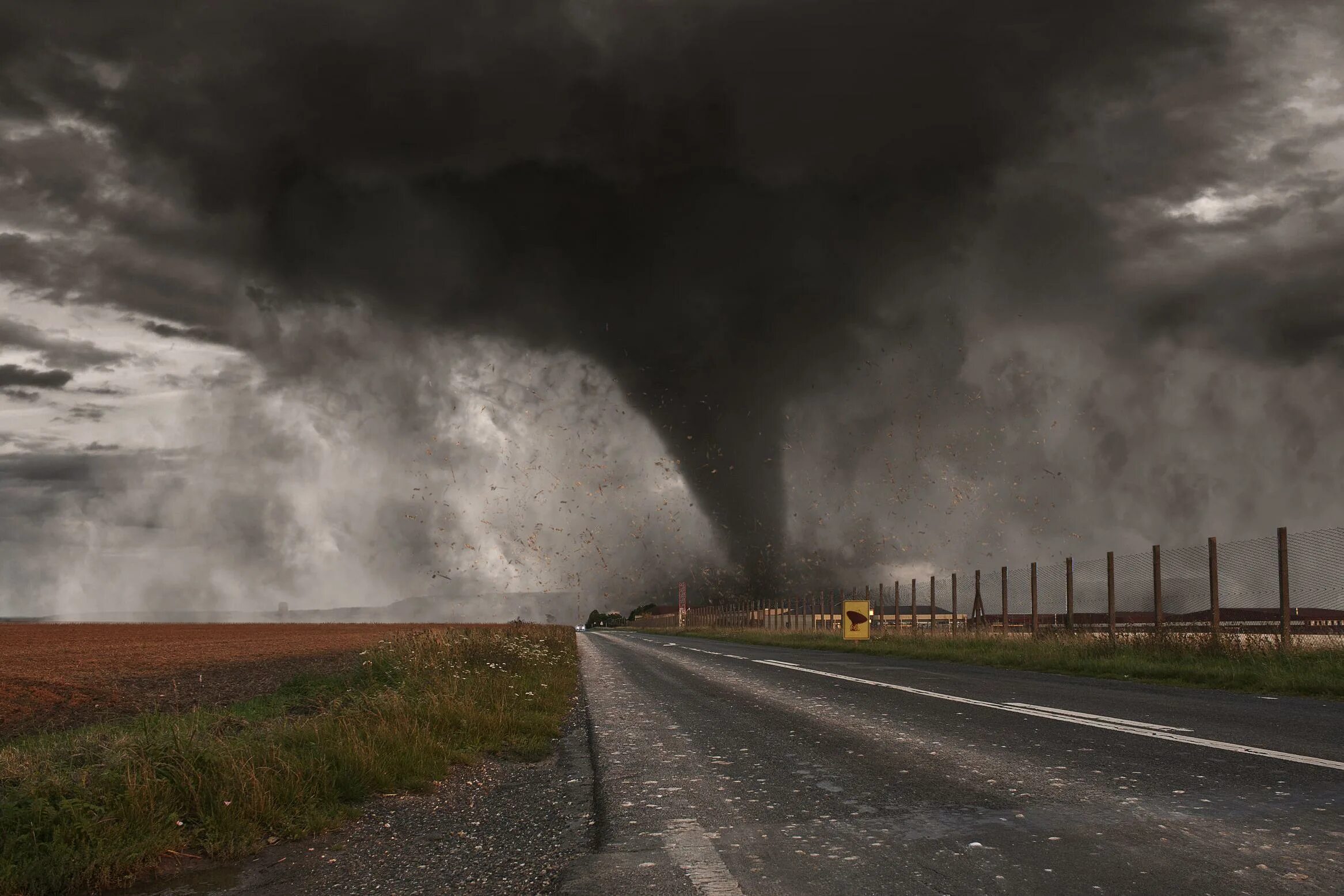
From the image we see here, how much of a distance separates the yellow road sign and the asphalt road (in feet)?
62.9

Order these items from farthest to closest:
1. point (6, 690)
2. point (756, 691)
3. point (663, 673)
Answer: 1. point (6, 690)
2. point (663, 673)
3. point (756, 691)

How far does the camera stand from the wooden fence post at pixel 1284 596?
16125 millimetres

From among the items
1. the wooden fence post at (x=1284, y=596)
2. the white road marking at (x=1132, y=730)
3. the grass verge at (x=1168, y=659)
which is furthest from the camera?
the wooden fence post at (x=1284, y=596)

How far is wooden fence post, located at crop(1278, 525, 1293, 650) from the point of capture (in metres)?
16.1

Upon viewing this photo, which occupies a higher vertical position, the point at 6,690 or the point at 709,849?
the point at 709,849

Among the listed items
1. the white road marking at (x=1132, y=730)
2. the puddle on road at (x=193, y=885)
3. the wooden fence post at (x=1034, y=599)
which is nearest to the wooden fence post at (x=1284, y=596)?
the white road marking at (x=1132, y=730)

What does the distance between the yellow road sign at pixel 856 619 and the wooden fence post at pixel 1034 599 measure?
18.3 ft

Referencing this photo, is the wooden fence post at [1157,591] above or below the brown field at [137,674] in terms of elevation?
above

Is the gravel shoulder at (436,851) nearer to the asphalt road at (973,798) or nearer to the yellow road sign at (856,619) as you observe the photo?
the asphalt road at (973,798)

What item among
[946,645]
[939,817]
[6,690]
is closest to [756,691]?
[939,817]

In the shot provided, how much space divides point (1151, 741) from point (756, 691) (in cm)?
673

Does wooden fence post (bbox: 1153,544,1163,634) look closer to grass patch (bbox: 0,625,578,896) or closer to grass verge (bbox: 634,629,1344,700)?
grass verge (bbox: 634,629,1344,700)

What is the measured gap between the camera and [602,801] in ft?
19.3

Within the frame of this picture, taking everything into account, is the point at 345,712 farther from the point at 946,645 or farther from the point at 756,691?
the point at 946,645
